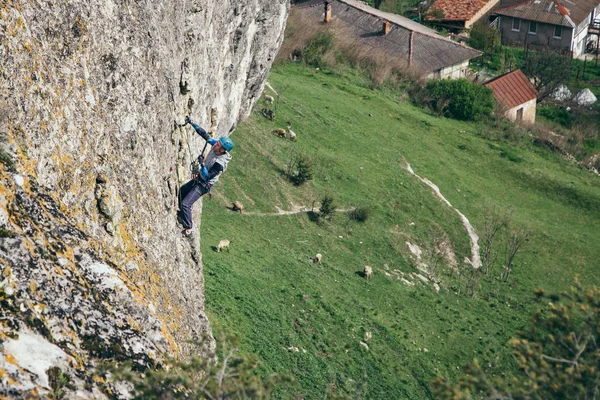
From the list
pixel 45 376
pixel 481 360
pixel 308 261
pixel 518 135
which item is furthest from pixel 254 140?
pixel 45 376

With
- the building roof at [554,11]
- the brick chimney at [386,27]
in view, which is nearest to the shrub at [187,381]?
the brick chimney at [386,27]

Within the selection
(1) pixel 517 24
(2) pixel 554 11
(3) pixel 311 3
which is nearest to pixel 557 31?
(2) pixel 554 11

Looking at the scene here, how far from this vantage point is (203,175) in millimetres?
14711

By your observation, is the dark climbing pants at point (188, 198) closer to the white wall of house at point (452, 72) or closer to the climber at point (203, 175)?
the climber at point (203, 175)

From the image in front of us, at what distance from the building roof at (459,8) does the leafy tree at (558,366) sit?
7246cm

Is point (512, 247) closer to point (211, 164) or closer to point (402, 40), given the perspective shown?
point (211, 164)

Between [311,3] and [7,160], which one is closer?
[7,160]

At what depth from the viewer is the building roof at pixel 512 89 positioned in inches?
2196

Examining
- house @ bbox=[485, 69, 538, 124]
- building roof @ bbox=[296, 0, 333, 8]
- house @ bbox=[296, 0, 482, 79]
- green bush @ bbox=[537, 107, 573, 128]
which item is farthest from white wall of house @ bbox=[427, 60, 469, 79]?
building roof @ bbox=[296, 0, 333, 8]

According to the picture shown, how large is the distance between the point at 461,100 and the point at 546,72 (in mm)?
15848

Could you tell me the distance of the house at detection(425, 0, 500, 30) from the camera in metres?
79.9

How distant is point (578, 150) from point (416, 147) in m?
13.8

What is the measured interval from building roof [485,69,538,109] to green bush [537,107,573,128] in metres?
3.28

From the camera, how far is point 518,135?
50.9 m
